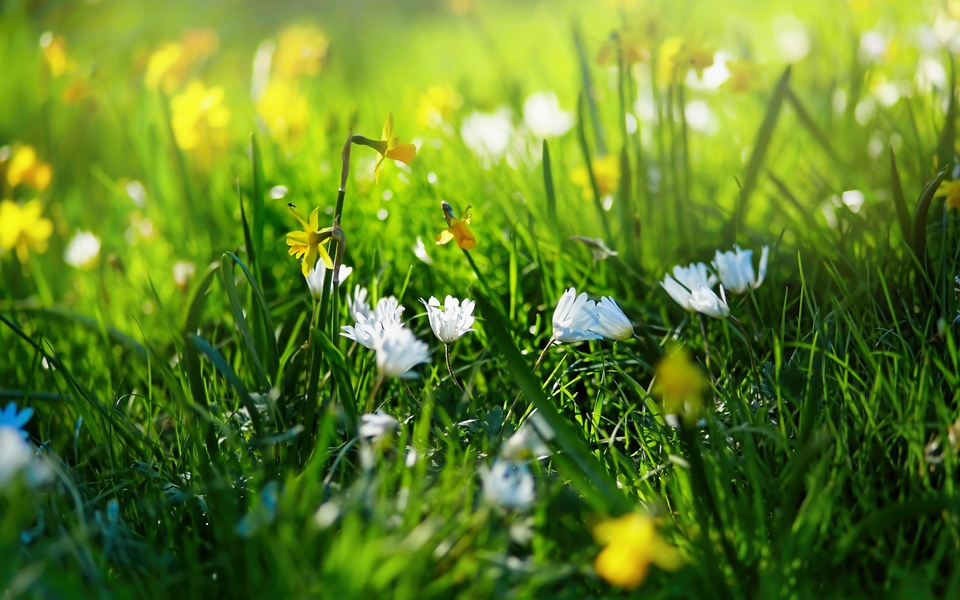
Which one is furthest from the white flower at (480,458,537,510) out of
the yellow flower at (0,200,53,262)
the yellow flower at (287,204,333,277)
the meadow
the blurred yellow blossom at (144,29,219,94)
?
the blurred yellow blossom at (144,29,219,94)

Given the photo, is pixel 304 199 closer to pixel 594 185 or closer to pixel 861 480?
pixel 594 185

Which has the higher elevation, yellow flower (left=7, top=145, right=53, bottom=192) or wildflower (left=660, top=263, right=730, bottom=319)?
yellow flower (left=7, top=145, right=53, bottom=192)

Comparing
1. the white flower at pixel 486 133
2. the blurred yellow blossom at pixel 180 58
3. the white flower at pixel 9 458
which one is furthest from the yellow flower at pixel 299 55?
the white flower at pixel 9 458

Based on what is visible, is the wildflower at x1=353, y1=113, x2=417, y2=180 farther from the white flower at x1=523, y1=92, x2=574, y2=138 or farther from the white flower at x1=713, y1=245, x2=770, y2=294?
the white flower at x1=523, y1=92, x2=574, y2=138

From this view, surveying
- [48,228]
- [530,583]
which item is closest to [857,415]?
[530,583]

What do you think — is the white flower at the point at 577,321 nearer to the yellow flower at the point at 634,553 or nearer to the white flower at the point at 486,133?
the yellow flower at the point at 634,553

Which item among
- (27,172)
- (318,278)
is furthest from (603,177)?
(27,172)

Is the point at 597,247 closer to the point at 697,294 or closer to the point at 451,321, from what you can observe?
the point at 697,294
